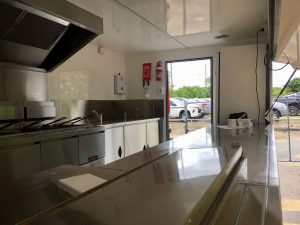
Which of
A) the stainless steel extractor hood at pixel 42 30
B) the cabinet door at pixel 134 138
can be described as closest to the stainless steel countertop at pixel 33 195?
the stainless steel extractor hood at pixel 42 30

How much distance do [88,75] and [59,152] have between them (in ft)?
6.02

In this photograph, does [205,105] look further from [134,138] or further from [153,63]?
[134,138]

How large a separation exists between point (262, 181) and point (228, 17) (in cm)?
237

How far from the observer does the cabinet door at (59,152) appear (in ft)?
7.57

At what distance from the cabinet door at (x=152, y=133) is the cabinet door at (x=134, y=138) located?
0.14m

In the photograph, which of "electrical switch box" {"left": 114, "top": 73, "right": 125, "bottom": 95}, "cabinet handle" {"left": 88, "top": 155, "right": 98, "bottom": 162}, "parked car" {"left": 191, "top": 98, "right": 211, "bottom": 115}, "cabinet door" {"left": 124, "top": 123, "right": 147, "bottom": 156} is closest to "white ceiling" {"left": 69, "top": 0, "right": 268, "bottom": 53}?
"electrical switch box" {"left": 114, "top": 73, "right": 125, "bottom": 95}

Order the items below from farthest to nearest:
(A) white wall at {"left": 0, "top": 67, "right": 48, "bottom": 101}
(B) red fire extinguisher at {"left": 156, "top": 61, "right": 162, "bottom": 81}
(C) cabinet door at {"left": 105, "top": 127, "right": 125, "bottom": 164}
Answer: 1. (B) red fire extinguisher at {"left": 156, "top": 61, "right": 162, "bottom": 81}
2. (C) cabinet door at {"left": 105, "top": 127, "right": 125, "bottom": 164}
3. (A) white wall at {"left": 0, "top": 67, "right": 48, "bottom": 101}

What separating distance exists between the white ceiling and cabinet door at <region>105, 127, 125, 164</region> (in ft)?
4.23

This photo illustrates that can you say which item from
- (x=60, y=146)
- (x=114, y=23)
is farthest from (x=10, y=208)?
(x=114, y=23)

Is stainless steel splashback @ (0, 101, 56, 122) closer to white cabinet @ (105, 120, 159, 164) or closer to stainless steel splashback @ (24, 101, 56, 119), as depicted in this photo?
stainless steel splashback @ (24, 101, 56, 119)

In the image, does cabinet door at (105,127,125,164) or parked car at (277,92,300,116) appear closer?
cabinet door at (105,127,125,164)

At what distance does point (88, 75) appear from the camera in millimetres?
4023

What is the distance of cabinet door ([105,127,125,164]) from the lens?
3232 mm

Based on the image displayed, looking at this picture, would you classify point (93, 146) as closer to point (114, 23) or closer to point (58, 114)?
point (58, 114)
